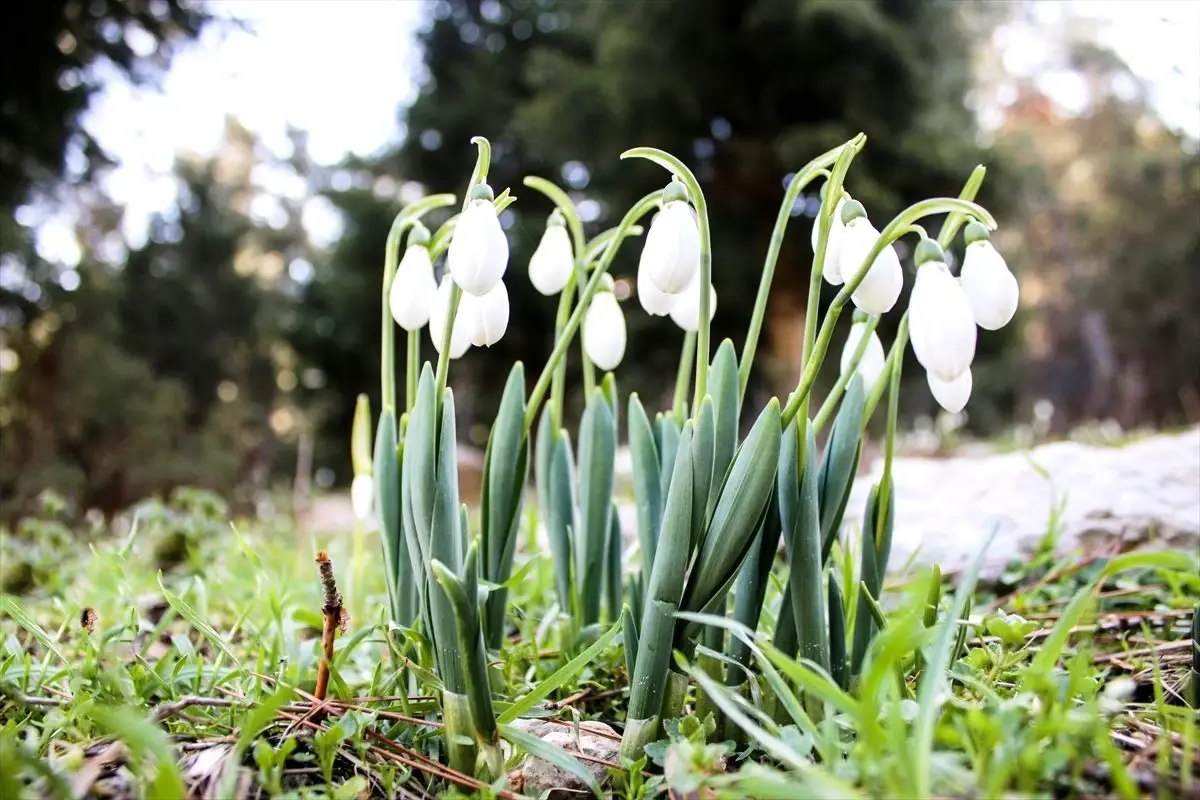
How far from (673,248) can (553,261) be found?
0.30 m

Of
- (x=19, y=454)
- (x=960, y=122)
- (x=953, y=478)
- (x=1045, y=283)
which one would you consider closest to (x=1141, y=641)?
(x=953, y=478)

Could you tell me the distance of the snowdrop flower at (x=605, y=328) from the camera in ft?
3.66

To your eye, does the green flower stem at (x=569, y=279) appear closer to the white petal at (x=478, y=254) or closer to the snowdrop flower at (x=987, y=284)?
the white petal at (x=478, y=254)

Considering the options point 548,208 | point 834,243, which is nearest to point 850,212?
point 834,243

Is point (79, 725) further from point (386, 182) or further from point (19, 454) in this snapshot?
point (386, 182)

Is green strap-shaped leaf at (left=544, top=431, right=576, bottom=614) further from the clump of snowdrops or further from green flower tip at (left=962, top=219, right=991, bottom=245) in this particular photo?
green flower tip at (left=962, top=219, right=991, bottom=245)

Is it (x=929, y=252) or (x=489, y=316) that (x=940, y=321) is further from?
(x=489, y=316)

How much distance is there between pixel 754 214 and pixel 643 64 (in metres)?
1.36

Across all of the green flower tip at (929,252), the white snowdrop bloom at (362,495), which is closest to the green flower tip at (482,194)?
the green flower tip at (929,252)

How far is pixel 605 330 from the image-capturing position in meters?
1.11

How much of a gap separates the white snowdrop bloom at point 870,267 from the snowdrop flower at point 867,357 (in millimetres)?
170

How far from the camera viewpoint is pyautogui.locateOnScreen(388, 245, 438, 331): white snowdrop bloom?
0.95m

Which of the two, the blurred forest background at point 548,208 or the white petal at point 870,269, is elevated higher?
the blurred forest background at point 548,208

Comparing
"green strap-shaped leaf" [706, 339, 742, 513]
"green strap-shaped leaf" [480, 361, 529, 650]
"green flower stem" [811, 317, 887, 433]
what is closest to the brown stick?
"green strap-shaped leaf" [480, 361, 529, 650]
